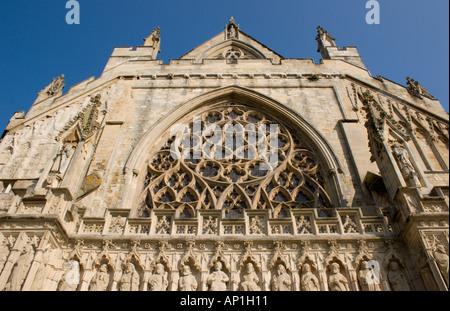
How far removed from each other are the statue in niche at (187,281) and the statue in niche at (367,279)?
113 inches

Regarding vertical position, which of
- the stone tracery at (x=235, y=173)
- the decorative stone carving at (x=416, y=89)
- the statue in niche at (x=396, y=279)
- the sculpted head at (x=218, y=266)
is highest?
the decorative stone carving at (x=416, y=89)

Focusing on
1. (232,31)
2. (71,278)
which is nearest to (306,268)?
(71,278)

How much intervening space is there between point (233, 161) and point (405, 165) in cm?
447

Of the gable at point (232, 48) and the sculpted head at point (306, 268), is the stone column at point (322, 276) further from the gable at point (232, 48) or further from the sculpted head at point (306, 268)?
the gable at point (232, 48)

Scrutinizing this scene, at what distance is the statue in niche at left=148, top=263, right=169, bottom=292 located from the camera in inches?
257

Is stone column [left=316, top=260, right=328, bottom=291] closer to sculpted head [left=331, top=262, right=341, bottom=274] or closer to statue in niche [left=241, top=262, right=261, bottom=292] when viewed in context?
sculpted head [left=331, top=262, right=341, bottom=274]

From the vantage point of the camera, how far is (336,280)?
21.4 feet

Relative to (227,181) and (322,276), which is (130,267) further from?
(227,181)

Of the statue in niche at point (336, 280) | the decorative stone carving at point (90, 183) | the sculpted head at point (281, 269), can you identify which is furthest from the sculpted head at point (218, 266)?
the decorative stone carving at point (90, 183)

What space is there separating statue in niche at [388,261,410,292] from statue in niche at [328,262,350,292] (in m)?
0.76

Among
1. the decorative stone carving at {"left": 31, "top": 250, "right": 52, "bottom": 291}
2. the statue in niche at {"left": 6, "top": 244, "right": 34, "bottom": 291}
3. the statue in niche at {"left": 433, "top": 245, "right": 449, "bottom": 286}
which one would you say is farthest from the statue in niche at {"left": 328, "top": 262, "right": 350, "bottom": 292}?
the statue in niche at {"left": 6, "top": 244, "right": 34, "bottom": 291}

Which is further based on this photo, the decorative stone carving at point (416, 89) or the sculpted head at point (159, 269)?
the decorative stone carving at point (416, 89)

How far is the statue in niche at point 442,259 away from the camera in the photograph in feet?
19.2
